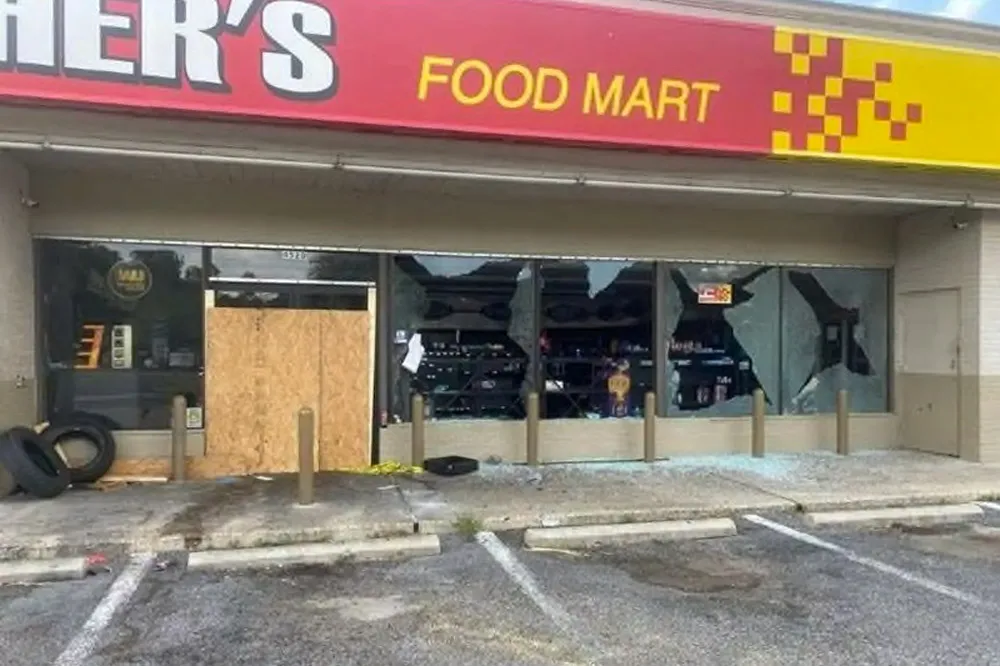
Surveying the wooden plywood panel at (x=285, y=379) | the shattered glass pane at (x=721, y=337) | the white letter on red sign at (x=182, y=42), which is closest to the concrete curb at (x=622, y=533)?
the shattered glass pane at (x=721, y=337)

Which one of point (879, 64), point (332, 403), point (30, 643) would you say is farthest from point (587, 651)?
point (879, 64)

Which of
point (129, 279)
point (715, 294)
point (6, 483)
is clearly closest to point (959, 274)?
point (715, 294)

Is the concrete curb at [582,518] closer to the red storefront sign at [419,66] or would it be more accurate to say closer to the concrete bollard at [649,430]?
the concrete bollard at [649,430]

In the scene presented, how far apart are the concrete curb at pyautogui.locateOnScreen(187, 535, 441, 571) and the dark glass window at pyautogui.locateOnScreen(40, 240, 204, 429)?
363cm

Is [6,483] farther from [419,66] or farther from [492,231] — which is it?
[492,231]

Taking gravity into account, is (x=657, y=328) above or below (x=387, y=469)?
above

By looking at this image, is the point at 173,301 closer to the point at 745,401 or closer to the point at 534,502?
the point at 534,502

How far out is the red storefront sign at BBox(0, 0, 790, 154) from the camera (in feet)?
24.0

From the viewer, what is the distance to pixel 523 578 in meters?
6.04

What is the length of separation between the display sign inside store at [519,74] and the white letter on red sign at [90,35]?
0.01 m

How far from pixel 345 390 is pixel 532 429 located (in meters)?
2.39

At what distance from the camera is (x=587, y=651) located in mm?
4680

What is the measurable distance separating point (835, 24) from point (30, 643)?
32.9 ft

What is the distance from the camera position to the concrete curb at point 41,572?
6039 millimetres
